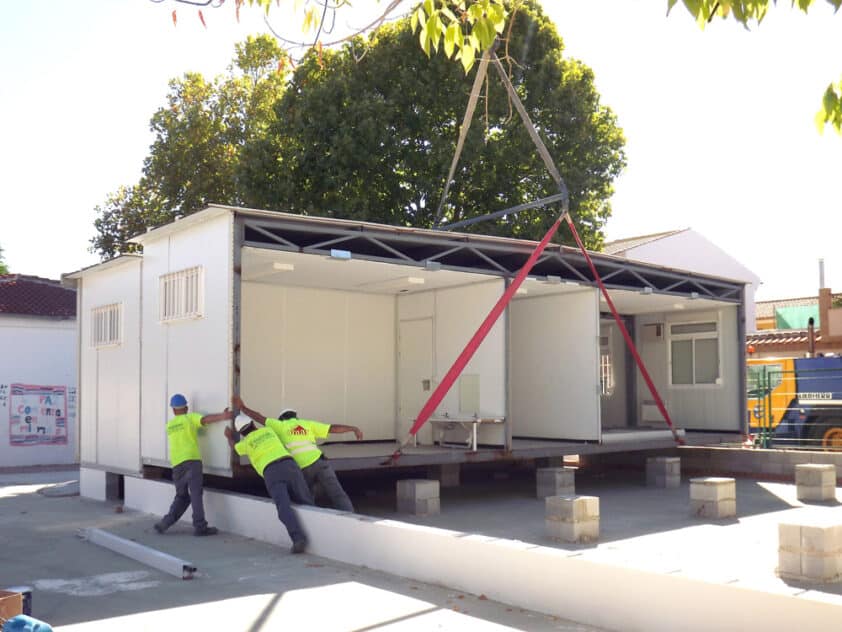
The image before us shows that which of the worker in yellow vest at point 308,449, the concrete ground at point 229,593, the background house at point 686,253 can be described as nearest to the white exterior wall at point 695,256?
the background house at point 686,253

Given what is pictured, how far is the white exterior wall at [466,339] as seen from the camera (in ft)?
46.5

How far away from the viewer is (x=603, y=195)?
23.4 meters

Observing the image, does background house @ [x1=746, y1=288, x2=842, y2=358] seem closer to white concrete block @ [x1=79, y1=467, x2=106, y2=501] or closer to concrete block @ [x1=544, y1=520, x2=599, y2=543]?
concrete block @ [x1=544, y1=520, x2=599, y2=543]

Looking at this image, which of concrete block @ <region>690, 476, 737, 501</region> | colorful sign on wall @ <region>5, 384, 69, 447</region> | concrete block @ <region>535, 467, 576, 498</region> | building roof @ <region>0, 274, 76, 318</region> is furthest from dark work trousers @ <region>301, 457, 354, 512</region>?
building roof @ <region>0, 274, 76, 318</region>

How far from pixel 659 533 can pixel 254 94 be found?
64.9ft

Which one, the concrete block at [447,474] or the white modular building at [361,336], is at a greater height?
the white modular building at [361,336]

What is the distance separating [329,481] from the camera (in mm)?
11031

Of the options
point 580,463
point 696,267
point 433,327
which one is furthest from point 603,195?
point 696,267

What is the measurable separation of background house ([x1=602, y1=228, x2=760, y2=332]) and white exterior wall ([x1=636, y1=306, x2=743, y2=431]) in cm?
2221

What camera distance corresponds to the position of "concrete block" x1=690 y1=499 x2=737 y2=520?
1204 cm

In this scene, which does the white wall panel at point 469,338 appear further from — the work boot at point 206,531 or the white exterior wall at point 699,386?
the white exterior wall at point 699,386

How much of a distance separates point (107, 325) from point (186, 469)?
15.4ft

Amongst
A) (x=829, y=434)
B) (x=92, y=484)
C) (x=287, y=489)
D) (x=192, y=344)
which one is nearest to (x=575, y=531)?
(x=287, y=489)

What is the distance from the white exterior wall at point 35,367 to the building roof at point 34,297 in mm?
186
